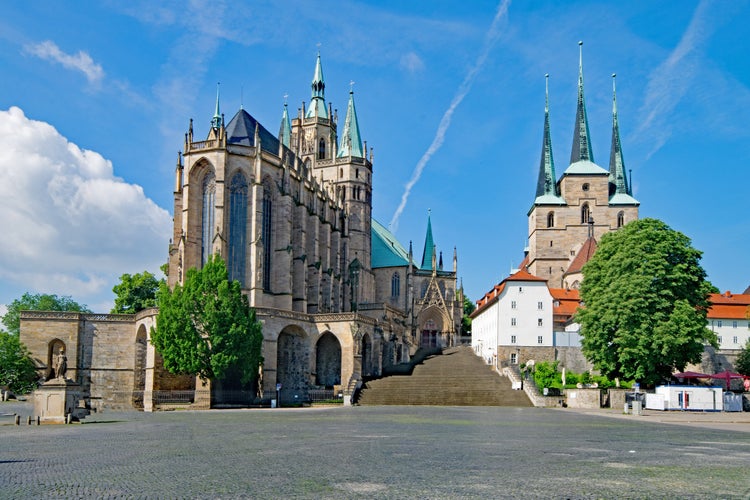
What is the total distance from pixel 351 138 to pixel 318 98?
1258 cm

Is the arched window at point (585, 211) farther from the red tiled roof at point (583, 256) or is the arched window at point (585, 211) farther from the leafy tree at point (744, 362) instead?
the leafy tree at point (744, 362)

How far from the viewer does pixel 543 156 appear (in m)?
100

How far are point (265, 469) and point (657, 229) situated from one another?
41605 millimetres

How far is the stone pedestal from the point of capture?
30.4 metres

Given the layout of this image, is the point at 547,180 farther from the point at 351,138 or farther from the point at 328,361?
the point at 328,361

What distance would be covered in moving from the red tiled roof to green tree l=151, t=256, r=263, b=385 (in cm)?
4500

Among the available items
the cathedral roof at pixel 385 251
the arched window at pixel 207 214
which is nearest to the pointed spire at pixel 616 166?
the cathedral roof at pixel 385 251

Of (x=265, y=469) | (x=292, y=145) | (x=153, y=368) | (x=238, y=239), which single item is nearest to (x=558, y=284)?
(x=292, y=145)

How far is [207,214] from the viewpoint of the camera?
61.2m

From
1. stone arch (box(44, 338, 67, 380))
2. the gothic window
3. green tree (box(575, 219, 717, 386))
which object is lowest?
stone arch (box(44, 338, 67, 380))

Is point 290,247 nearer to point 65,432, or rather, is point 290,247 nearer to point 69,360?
point 69,360

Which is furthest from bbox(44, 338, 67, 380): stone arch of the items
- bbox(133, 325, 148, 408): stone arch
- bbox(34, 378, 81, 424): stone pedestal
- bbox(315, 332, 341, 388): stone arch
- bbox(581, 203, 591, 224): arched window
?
bbox(581, 203, 591, 224): arched window

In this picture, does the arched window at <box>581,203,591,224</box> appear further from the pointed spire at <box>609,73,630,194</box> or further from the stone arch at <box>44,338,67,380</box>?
the stone arch at <box>44,338,67,380</box>

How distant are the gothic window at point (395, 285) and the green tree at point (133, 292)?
98.4 feet
